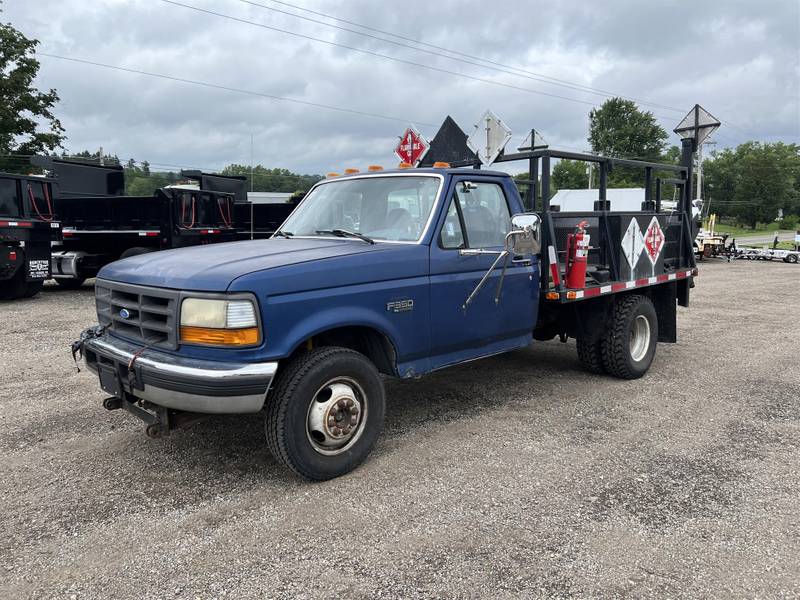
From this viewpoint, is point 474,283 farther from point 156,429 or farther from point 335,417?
point 156,429

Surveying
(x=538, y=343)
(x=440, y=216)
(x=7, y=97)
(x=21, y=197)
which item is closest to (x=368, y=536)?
(x=440, y=216)

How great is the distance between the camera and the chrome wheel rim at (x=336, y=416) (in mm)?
3756

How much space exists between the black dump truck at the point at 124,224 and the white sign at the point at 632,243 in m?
9.58

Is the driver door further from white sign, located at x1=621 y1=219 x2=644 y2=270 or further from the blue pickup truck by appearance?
white sign, located at x1=621 y1=219 x2=644 y2=270

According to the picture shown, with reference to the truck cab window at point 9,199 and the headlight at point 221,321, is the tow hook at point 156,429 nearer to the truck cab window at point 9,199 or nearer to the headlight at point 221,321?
the headlight at point 221,321

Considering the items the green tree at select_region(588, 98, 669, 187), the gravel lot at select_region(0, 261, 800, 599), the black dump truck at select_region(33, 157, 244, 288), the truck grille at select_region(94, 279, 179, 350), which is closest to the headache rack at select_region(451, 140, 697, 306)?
the gravel lot at select_region(0, 261, 800, 599)

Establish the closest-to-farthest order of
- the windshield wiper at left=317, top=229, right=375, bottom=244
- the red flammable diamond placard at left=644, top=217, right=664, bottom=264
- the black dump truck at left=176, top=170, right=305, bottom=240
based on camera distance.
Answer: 1. the windshield wiper at left=317, top=229, right=375, bottom=244
2. the red flammable diamond placard at left=644, top=217, right=664, bottom=264
3. the black dump truck at left=176, top=170, right=305, bottom=240

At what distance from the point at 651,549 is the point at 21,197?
12.1 meters

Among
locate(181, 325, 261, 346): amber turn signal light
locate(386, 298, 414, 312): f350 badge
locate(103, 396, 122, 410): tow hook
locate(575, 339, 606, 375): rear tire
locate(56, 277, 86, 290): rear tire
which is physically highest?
locate(386, 298, 414, 312): f350 badge

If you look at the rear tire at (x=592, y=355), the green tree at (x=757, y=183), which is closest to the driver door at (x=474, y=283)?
the rear tire at (x=592, y=355)

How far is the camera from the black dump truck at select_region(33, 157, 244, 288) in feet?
42.4

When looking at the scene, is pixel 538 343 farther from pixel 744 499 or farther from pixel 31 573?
pixel 31 573

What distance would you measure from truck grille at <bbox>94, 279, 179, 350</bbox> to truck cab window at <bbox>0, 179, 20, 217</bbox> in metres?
8.73

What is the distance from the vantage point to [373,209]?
185 inches
